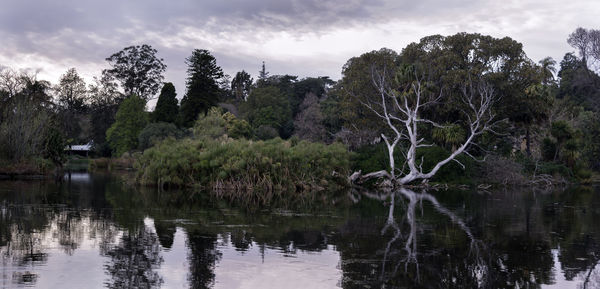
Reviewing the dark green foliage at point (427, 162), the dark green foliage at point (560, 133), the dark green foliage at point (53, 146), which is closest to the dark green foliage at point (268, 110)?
the dark green foliage at point (53, 146)

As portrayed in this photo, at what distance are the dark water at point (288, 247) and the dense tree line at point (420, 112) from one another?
18.7 meters

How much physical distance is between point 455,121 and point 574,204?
16.1 metres

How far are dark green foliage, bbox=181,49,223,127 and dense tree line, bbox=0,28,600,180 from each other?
0.12m

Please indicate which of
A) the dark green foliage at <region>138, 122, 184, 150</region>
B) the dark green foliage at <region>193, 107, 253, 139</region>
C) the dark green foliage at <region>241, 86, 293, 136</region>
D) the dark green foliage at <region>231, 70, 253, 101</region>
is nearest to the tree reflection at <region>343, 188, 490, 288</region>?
the dark green foliage at <region>193, 107, 253, 139</region>

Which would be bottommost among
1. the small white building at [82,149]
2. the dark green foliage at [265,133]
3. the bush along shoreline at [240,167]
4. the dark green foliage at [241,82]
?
the bush along shoreline at [240,167]

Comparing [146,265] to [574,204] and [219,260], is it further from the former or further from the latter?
[574,204]

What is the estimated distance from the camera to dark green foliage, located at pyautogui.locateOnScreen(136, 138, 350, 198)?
29.4 m

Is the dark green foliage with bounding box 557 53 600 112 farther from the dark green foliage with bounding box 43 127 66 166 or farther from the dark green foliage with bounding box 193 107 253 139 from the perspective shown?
the dark green foliage with bounding box 43 127 66 166

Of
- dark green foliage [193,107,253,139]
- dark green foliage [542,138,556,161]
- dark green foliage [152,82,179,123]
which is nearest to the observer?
dark green foliage [542,138,556,161]

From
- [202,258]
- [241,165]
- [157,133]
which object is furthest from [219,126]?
[202,258]

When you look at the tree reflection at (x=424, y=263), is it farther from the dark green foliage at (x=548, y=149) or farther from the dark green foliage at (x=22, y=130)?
the dark green foliage at (x=548, y=149)

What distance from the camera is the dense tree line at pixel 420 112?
36625 millimetres

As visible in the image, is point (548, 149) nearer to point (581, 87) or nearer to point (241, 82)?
point (581, 87)

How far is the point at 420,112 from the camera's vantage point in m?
39.9
